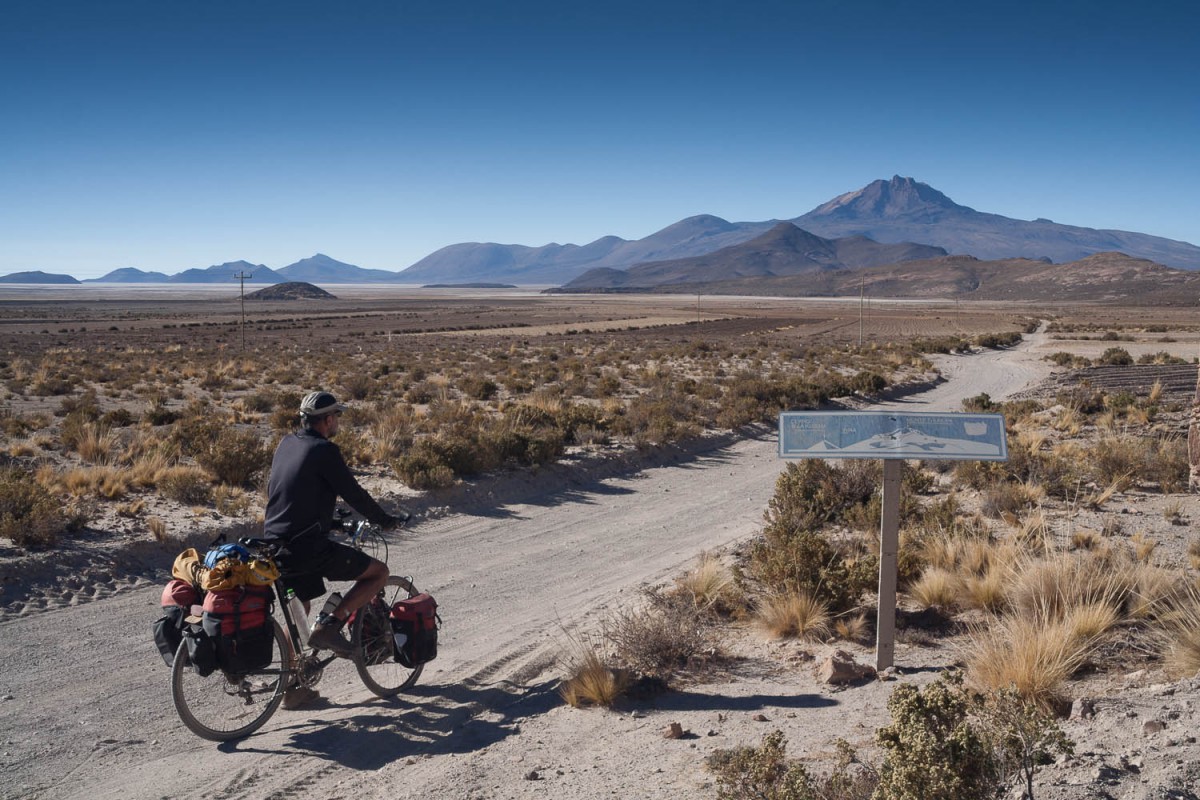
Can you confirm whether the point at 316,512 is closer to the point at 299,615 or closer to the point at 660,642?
the point at 299,615

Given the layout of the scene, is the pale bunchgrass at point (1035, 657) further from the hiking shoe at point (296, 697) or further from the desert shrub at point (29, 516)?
the desert shrub at point (29, 516)

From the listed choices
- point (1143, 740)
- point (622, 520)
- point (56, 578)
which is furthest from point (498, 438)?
point (1143, 740)

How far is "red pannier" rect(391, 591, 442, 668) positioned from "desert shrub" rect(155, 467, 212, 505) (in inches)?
230

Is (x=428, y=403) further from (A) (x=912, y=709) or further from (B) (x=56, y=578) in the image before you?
(A) (x=912, y=709)

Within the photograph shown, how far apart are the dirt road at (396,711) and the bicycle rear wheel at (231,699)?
114 mm

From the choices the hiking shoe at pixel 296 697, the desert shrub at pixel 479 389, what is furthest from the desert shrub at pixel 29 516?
the desert shrub at pixel 479 389

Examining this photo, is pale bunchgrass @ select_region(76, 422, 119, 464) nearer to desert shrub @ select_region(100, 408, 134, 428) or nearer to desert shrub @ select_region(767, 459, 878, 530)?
desert shrub @ select_region(100, 408, 134, 428)

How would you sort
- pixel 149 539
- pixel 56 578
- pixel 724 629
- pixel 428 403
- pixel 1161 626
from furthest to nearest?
pixel 428 403, pixel 149 539, pixel 56 578, pixel 724 629, pixel 1161 626

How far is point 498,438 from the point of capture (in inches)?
511

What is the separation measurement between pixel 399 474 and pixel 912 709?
8973 mm

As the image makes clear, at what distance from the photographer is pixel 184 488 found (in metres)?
10.2

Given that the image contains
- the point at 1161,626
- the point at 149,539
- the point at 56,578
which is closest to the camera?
the point at 1161,626

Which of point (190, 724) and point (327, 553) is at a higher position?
point (327, 553)

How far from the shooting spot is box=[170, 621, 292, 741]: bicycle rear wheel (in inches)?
194
